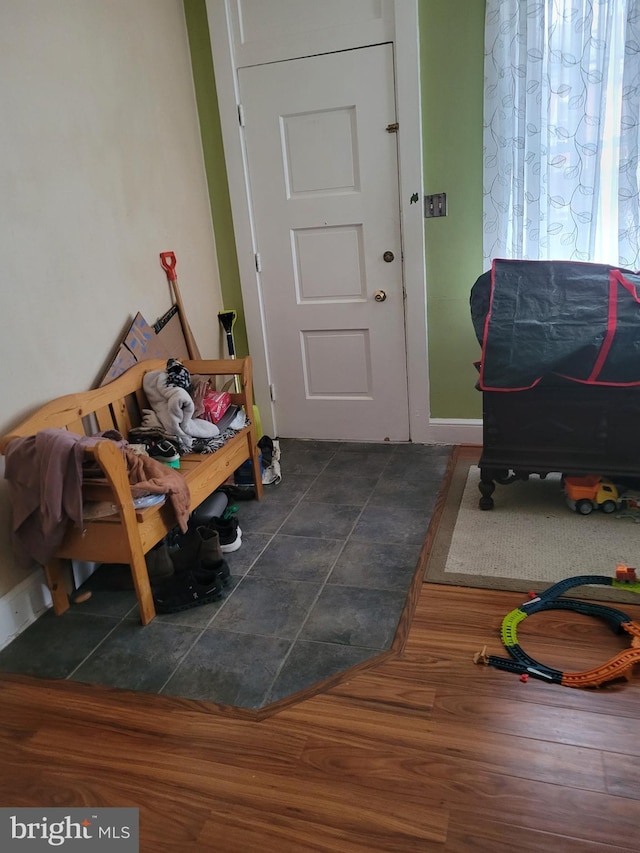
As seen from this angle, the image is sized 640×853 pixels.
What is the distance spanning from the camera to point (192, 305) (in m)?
3.44

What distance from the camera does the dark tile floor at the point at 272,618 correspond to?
196cm

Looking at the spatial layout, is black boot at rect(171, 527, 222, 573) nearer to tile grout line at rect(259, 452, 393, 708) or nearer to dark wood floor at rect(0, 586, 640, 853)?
tile grout line at rect(259, 452, 393, 708)

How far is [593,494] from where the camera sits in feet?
8.63

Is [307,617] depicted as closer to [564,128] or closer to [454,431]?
[454,431]

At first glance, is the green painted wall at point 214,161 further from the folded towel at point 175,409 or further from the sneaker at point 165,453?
the sneaker at point 165,453

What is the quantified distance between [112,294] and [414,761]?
2162 millimetres

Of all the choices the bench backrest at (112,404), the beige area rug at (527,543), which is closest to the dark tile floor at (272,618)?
the beige area rug at (527,543)

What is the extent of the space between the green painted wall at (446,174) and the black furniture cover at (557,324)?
717 millimetres

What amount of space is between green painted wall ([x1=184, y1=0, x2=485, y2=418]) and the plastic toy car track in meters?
1.47

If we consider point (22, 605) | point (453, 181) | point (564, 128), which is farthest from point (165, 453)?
point (564, 128)

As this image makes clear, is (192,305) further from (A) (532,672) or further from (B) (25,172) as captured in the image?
(A) (532,672)

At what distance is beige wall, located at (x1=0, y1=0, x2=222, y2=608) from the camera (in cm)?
225

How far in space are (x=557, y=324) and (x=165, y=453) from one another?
159 cm

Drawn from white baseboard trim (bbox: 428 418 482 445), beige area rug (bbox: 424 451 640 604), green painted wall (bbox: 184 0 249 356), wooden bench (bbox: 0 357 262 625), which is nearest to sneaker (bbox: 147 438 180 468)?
wooden bench (bbox: 0 357 262 625)
